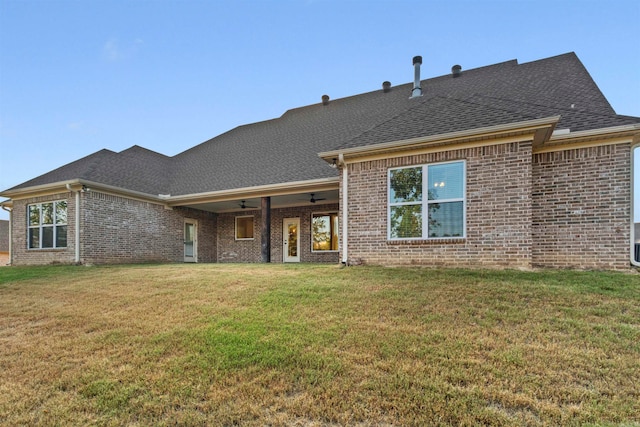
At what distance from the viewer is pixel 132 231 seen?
1275 centimetres

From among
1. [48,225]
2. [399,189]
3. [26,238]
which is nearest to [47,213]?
[48,225]

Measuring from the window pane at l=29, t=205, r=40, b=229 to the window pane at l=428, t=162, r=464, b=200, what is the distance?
13.9m

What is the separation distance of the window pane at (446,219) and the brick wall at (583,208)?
1.84 metres

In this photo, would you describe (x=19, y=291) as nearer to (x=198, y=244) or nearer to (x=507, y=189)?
(x=198, y=244)

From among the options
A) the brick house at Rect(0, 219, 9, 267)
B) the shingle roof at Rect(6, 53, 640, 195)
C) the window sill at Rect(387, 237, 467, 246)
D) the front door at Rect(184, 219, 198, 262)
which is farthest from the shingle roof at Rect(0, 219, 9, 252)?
the window sill at Rect(387, 237, 467, 246)

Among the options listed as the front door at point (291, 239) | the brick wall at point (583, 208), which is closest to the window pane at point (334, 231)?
the front door at point (291, 239)

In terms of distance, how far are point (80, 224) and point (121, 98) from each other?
10.0 metres

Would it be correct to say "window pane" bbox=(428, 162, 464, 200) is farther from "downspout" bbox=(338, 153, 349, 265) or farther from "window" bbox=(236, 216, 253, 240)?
"window" bbox=(236, 216, 253, 240)

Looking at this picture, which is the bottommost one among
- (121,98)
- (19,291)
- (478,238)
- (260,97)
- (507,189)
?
(19,291)

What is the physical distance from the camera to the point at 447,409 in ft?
9.25

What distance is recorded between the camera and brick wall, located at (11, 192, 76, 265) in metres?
11.6

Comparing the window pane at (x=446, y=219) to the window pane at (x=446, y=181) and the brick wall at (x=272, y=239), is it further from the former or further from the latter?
the brick wall at (x=272, y=239)

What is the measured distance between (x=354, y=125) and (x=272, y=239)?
581 centimetres

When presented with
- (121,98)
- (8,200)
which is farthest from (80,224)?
(121,98)
